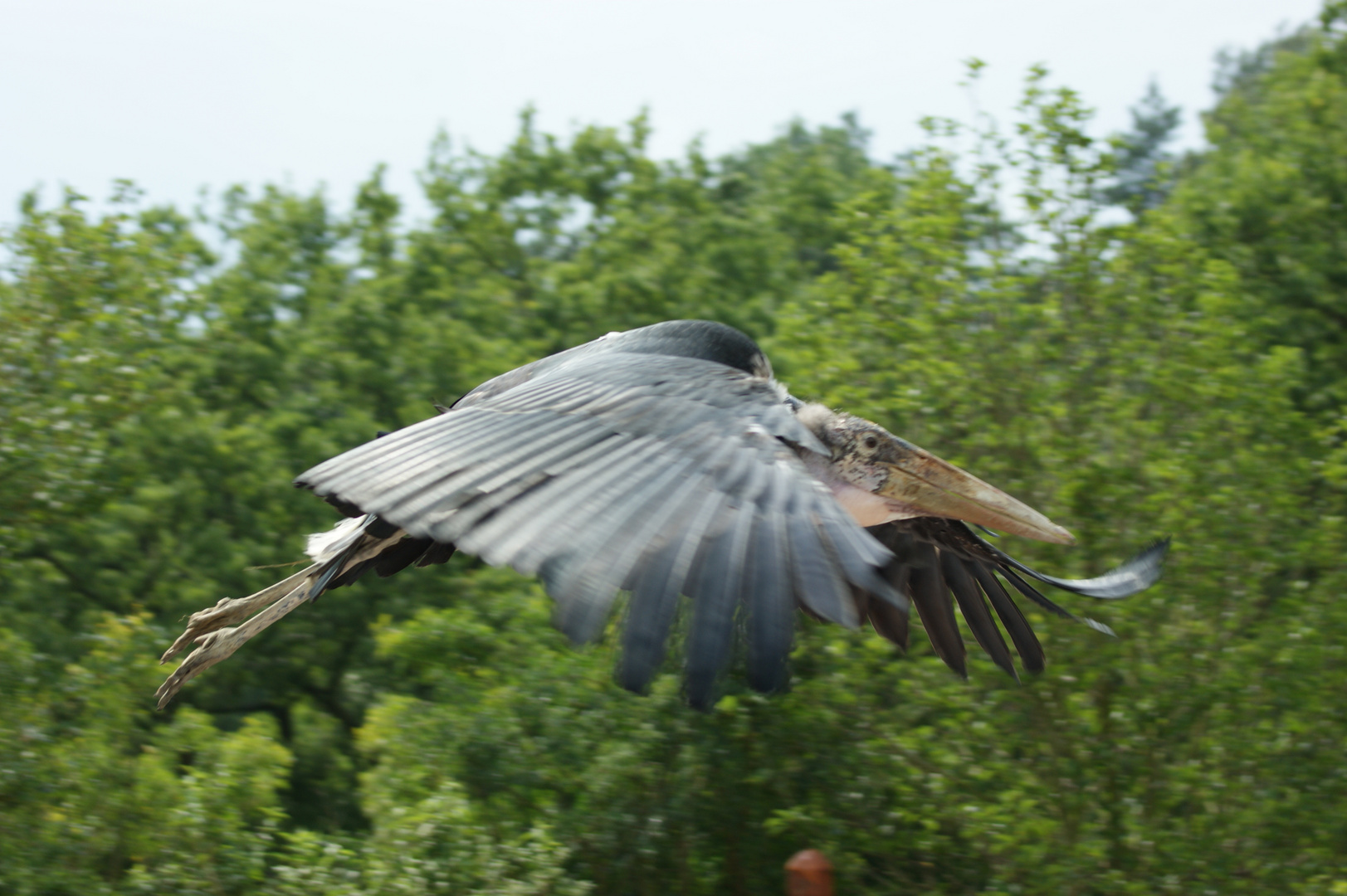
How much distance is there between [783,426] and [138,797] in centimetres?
428

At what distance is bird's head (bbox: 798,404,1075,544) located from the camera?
352cm

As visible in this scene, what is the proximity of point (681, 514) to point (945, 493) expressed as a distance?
137 cm

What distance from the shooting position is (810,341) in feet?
23.9

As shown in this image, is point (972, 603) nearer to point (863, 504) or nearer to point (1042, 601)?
point (1042, 601)

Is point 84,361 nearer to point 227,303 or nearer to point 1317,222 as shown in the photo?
point 227,303

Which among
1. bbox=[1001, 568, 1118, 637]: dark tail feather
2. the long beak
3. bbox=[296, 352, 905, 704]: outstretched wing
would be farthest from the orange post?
bbox=[296, 352, 905, 704]: outstretched wing

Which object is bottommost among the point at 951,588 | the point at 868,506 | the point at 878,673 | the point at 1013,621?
the point at 878,673

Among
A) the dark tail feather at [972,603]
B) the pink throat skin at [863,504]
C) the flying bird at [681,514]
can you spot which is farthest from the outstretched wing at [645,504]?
the dark tail feather at [972,603]

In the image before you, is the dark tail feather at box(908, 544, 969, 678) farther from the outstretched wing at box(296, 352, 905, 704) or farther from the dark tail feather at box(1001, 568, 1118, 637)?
the outstretched wing at box(296, 352, 905, 704)

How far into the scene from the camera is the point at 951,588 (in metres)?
4.24

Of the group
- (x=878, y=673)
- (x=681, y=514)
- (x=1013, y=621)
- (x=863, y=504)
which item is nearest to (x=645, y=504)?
(x=681, y=514)

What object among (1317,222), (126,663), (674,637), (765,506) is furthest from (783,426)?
(1317,222)

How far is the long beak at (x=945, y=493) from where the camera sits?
138 inches

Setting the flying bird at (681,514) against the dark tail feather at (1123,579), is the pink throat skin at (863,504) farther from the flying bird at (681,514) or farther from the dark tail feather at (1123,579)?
the dark tail feather at (1123,579)
